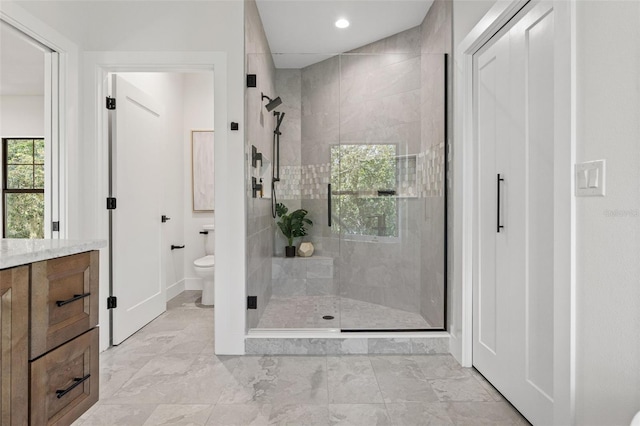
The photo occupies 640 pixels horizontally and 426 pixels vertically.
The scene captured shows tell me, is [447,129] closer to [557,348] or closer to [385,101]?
[385,101]

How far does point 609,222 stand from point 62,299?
5.83ft

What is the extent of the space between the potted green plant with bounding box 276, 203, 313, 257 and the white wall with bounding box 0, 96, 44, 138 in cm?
302

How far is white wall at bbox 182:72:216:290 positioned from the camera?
15.8ft

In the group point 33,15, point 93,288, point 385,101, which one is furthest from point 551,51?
point 33,15

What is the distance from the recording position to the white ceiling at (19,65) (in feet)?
8.17

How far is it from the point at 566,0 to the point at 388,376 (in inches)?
83.0

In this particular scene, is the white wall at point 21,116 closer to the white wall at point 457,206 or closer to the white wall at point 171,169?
the white wall at point 171,169

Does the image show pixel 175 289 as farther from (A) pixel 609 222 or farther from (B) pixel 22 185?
(A) pixel 609 222

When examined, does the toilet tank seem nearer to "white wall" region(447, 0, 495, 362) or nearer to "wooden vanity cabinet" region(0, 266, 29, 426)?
"white wall" region(447, 0, 495, 362)

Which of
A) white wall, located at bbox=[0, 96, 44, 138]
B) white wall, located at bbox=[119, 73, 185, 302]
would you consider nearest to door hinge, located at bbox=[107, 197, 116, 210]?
white wall, located at bbox=[119, 73, 185, 302]

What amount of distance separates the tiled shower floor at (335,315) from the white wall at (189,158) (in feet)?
6.60

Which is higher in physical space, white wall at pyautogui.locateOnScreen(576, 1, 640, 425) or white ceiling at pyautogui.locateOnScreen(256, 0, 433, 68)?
white ceiling at pyautogui.locateOnScreen(256, 0, 433, 68)

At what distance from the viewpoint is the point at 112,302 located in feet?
9.66

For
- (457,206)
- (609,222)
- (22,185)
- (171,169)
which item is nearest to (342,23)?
(457,206)
